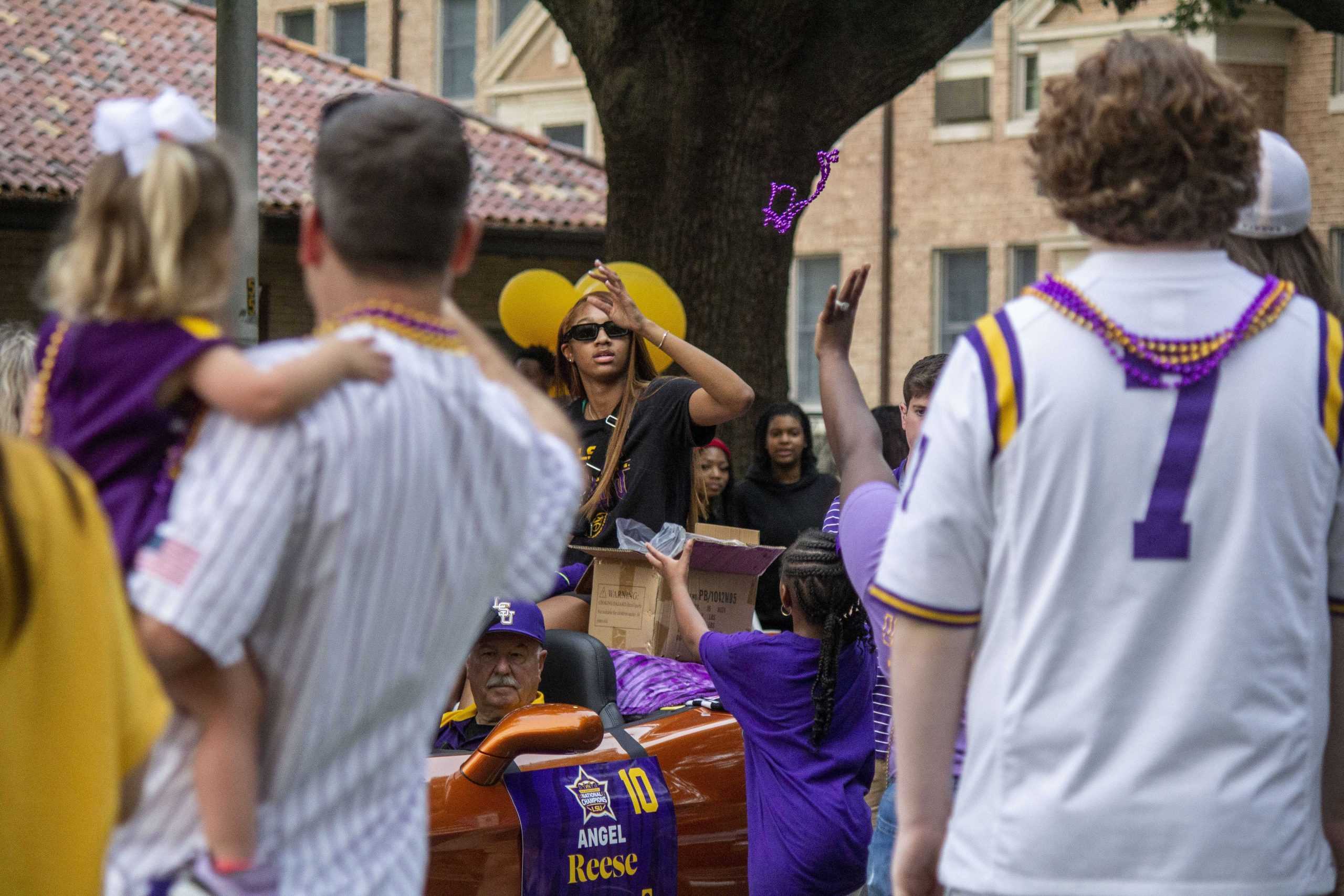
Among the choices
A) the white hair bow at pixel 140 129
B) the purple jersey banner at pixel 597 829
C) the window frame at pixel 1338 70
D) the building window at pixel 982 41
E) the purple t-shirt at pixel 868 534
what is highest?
the building window at pixel 982 41

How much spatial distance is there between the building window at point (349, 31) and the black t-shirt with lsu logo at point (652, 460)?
25.6m

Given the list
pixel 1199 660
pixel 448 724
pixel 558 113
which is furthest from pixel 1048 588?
pixel 558 113

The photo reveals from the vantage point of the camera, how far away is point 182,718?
1.99 m

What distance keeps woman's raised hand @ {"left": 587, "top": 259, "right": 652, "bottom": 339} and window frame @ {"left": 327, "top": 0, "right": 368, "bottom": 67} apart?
1000 inches

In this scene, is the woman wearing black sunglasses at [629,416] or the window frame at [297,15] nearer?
the woman wearing black sunglasses at [629,416]

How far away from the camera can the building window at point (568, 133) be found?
27203 mm

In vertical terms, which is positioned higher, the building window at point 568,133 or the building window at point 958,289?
the building window at point 568,133

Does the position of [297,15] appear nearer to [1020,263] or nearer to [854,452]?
[1020,263]

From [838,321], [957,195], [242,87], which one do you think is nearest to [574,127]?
[957,195]

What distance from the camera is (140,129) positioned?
2.03m

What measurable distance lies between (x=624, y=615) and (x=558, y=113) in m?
22.6

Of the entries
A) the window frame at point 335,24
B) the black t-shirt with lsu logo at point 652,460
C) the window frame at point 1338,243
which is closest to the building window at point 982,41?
the window frame at point 1338,243

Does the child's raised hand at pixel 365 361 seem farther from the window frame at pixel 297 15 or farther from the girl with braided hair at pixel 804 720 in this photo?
the window frame at pixel 297 15

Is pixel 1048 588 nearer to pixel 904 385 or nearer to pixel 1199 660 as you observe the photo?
pixel 1199 660
